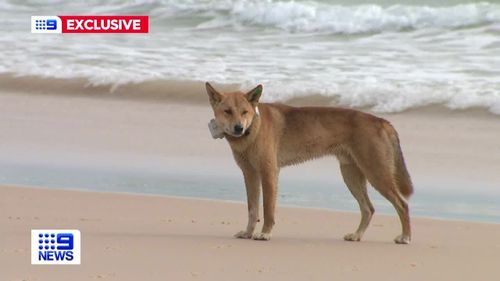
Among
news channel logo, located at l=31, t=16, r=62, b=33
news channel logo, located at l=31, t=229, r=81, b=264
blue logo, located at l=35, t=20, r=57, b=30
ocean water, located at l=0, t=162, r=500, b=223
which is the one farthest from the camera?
blue logo, located at l=35, t=20, r=57, b=30

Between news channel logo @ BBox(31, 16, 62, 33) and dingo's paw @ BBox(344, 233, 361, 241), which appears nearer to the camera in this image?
dingo's paw @ BBox(344, 233, 361, 241)

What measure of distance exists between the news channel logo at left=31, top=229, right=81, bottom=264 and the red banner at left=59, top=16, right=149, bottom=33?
13.2 m

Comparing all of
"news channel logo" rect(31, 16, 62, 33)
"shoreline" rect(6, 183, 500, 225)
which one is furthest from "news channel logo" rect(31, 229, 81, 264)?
"news channel logo" rect(31, 16, 62, 33)

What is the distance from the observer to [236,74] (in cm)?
1667

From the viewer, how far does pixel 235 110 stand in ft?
26.6

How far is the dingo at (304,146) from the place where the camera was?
819 cm

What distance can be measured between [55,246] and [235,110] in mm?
1599

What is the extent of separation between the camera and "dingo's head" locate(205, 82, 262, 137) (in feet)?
26.5

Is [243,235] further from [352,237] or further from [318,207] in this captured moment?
[318,207]

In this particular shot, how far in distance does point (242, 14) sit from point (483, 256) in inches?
569

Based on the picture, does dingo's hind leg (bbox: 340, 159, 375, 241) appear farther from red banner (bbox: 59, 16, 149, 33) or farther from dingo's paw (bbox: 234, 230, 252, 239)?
red banner (bbox: 59, 16, 149, 33)

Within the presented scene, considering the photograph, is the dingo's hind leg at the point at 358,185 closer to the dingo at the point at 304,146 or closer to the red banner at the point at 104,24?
the dingo at the point at 304,146

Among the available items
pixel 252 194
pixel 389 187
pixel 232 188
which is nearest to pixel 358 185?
pixel 389 187

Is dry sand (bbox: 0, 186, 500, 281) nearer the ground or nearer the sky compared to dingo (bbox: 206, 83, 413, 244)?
nearer the ground
